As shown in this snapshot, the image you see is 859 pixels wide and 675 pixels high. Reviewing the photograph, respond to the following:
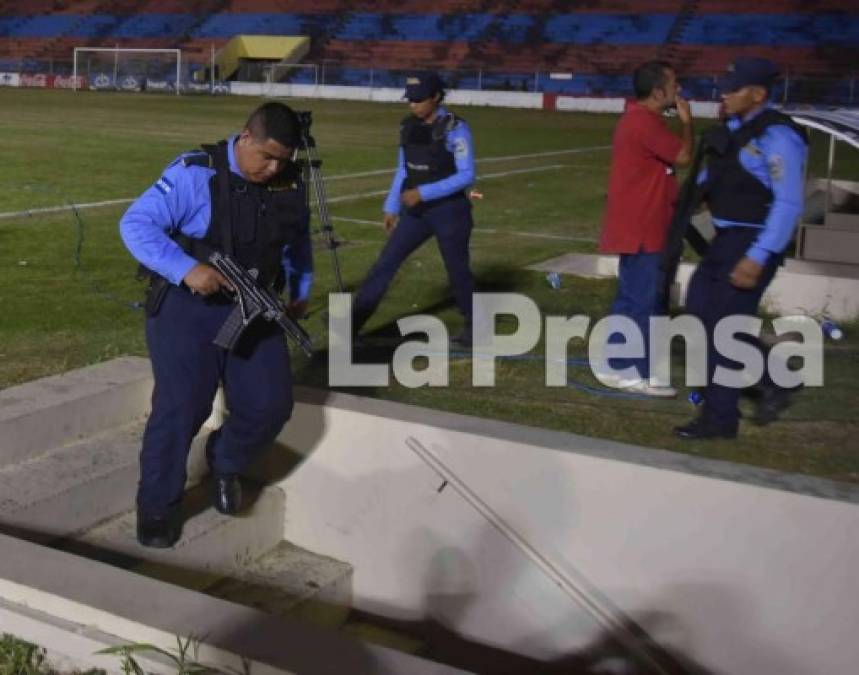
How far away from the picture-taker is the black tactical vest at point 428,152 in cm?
722

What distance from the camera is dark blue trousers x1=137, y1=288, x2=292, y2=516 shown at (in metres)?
4.38

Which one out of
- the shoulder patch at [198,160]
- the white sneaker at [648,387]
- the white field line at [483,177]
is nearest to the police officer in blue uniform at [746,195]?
the white sneaker at [648,387]

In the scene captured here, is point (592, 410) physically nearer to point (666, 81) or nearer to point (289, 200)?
point (666, 81)

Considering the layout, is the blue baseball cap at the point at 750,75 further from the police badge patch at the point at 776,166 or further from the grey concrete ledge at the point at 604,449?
the grey concrete ledge at the point at 604,449

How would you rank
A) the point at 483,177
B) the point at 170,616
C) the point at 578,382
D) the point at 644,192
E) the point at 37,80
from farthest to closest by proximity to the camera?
the point at 37,80
the point at 483,177
the point at 578,382
the point at 644,192
the point at 170,616

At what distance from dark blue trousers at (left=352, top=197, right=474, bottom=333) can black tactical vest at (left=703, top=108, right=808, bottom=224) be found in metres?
2.17

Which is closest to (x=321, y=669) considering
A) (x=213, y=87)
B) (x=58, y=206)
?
(x=58, y=206)

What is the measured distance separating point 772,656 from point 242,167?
2632 millimetres

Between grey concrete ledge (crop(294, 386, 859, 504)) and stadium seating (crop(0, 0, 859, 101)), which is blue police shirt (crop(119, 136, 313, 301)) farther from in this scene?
stadium seating (crop(0, 0, 859, 101))

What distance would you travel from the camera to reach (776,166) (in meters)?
5.32

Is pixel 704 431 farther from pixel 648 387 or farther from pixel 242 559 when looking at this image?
pixel 242 559

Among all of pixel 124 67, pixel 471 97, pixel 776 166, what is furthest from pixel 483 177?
pixel 124 67

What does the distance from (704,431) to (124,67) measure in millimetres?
45394

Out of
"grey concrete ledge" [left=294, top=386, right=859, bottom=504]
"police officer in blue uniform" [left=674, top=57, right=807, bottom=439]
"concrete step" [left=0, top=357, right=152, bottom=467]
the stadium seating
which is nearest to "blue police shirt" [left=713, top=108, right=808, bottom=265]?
"police officer in blue uniform" [left=674, top=57, right=807, bottom=439]
